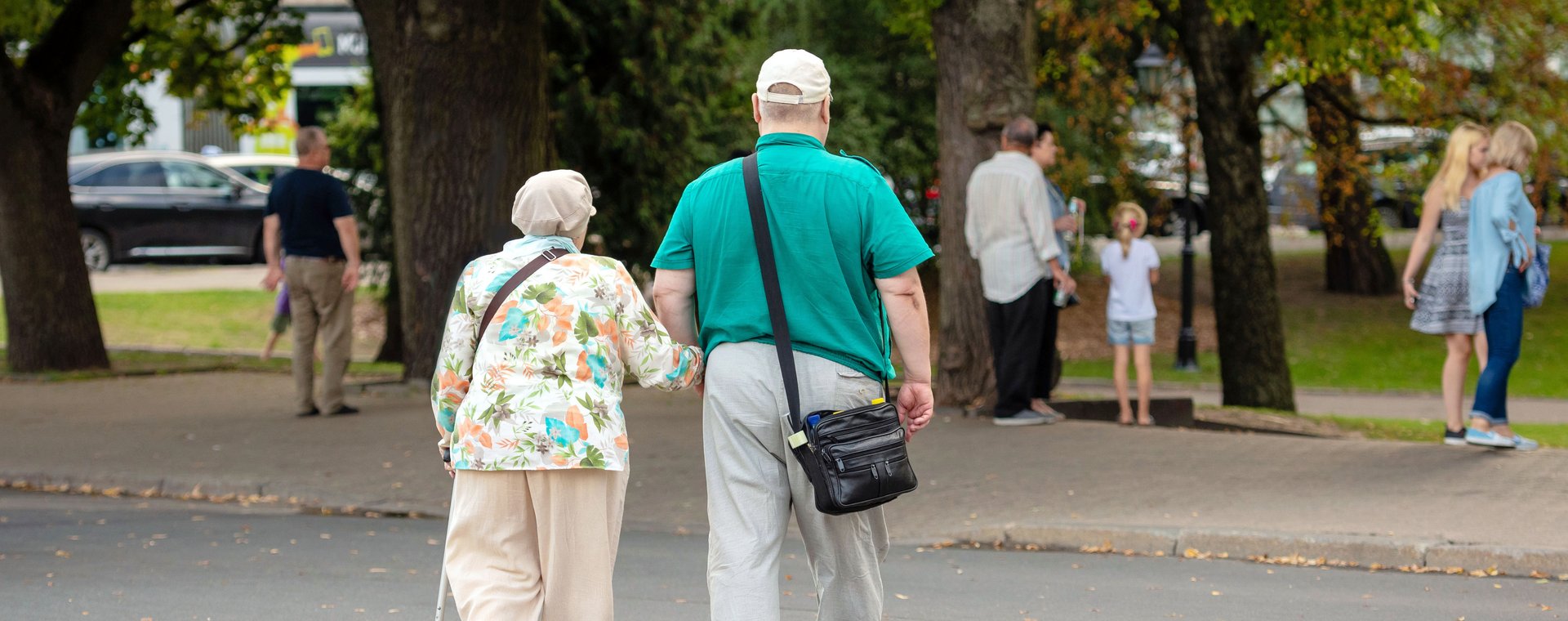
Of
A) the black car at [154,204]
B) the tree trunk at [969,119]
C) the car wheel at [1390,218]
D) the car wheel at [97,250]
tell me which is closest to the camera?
the tree trunk at [969,119]

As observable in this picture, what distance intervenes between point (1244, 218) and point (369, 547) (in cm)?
964

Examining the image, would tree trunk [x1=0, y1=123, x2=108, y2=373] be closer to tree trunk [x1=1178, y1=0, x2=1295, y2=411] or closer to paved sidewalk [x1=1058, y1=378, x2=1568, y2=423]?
paved sidewalk [x1=1058, y1=378, x2=1568, y2=423]

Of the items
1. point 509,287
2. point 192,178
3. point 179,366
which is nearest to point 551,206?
point 509,287

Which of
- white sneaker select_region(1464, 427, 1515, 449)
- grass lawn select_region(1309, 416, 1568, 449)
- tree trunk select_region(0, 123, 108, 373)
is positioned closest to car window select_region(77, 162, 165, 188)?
tree trunk select_region(0, 123, 108, 373)

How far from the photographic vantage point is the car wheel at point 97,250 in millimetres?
25234

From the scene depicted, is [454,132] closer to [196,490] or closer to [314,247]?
[314,247]

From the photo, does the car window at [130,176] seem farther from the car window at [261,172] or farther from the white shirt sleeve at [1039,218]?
the white shirt sleeve at [1039,218]

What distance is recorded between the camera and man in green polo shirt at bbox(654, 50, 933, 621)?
13.5 feet

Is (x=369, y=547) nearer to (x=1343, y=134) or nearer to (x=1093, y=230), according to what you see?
(x=1343, y=134)

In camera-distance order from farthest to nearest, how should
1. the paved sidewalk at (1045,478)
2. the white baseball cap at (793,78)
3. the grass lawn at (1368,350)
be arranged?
the grass lawn at (1368,350) → the paved sidewalk at (1045,478) → the white baseball cap at (793,78)

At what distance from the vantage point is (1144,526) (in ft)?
23.1

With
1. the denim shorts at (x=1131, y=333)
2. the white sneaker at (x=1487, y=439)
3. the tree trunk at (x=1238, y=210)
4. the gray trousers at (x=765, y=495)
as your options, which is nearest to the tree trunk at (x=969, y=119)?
the denim shorts at (x=1131, y=333)

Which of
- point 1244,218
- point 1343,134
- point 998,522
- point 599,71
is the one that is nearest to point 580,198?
point 998,522

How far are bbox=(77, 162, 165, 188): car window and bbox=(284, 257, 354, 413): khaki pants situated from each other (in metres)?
16.2
